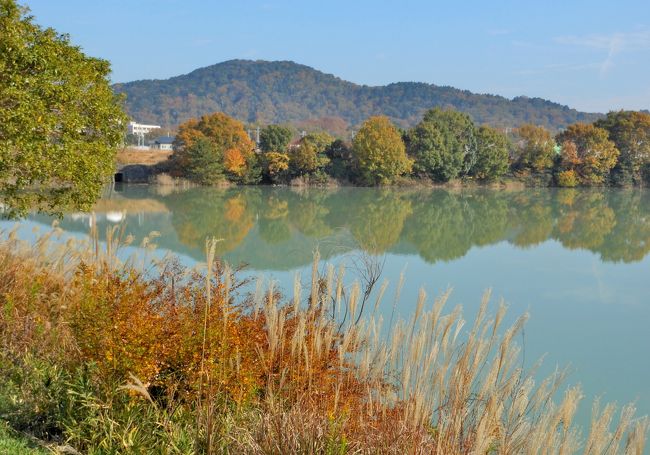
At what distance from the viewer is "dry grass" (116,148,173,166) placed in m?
40.3

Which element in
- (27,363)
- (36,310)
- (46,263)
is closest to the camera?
(27,363)

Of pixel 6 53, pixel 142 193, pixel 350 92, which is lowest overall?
pixel 142 193

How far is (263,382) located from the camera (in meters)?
3.57

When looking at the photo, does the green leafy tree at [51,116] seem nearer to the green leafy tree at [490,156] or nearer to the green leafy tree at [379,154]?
the green leafy tree at [379,154]

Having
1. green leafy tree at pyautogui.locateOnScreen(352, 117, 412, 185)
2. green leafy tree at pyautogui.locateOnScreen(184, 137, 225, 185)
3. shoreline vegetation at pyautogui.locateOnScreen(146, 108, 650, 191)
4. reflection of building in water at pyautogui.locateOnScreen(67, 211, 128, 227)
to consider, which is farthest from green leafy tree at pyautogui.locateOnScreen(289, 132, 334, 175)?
A: reflection of building in water at pyautogui.locateOnScreen(67, 211, 128, 227)

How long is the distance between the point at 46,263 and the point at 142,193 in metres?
25.9

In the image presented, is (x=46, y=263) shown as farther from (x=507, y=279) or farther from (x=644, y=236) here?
(x=644, y=236)

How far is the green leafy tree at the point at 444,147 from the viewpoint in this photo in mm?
39625

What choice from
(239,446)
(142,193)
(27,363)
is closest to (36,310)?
(27,363)

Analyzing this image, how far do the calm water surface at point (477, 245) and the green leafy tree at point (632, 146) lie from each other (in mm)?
10809

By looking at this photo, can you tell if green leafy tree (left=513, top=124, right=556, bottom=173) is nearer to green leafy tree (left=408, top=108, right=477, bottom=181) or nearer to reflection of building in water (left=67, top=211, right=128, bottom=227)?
green leafy tree (left=408, top=108, right=477, bottom=181)

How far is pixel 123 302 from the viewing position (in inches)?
138

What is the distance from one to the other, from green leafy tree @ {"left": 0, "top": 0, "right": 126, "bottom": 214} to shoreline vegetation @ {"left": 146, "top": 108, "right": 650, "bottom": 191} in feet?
88.8

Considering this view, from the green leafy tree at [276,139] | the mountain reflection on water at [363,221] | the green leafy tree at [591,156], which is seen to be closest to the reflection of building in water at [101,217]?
the mountain reflection on water at [363,221]
